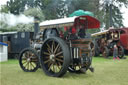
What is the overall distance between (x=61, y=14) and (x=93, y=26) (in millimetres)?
21244

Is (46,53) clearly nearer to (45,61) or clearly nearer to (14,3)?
(45,61)

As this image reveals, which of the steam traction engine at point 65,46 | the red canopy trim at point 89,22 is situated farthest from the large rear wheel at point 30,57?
the red canopy trim at point 89,22

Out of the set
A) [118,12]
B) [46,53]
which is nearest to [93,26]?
[46,53]

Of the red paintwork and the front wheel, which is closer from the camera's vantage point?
the front wheel

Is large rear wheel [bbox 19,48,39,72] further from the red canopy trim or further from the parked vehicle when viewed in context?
the parked vehicle

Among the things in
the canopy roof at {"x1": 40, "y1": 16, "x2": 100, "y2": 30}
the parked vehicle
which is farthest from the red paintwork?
the canopy roof at {"x1": 40, "y1": 16, "x2": 100, "y2": 30}

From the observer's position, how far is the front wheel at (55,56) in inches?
215

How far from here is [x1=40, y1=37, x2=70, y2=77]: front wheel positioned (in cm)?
546

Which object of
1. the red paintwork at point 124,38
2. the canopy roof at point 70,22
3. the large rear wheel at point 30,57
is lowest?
the large rear wheel at point 30,57

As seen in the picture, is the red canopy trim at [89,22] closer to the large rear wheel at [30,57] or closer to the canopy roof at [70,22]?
the canopy roof at [70,22]

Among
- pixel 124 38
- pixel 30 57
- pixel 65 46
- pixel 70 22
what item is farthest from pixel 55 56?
pixel 124 38

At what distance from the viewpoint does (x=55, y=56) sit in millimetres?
5852

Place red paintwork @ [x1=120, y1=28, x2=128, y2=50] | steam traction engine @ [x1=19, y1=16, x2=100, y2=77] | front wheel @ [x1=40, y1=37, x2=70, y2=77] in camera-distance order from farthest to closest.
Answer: red paintwork @ [x1=120, y1=28, x2=128, y2=50]
steam traction engine @ [x1=19, y1=16, x2=100, y2=77]
front wheel @ [x1=40, y1=37, x2=70, y2=77]

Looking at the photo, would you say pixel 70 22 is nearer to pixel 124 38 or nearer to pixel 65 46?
pixel 65 46
